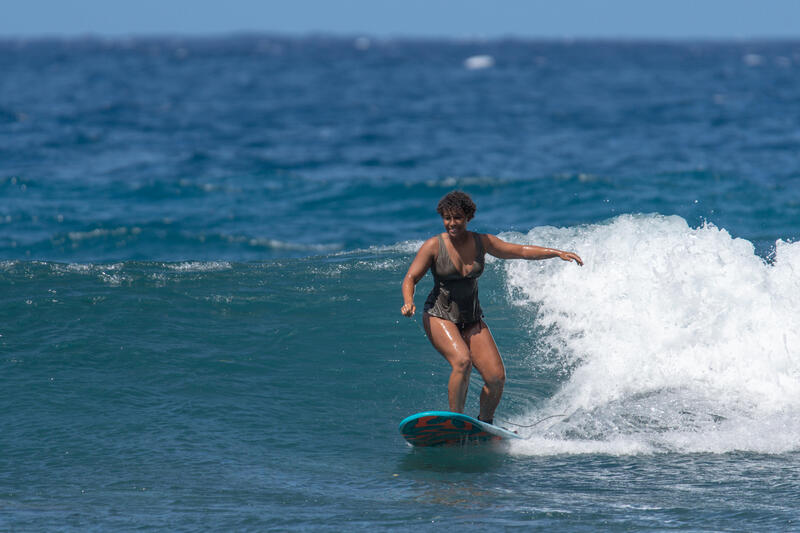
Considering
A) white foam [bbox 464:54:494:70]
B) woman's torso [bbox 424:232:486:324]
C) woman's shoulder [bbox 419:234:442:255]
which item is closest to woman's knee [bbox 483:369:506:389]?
woman's torso [bbox 424:232:486:324]

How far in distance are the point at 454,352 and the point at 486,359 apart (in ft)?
0.95

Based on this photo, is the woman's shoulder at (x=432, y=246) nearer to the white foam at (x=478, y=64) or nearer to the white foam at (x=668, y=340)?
the white foam at (x=668, y=340)

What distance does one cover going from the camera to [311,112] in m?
40.2

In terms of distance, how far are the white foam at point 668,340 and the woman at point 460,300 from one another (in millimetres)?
777

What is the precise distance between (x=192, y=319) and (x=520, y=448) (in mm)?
4397

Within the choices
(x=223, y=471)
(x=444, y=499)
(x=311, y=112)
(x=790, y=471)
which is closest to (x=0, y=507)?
(x=223, y=471)

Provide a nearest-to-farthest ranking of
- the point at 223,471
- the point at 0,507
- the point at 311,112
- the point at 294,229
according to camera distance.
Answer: the point at 0,507 < the point at 223,471 < the point at 294,229 < the point at 311,112

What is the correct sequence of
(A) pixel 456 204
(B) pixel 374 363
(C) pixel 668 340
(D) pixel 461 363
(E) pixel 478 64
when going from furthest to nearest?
(E) pixel 478 64
(B) pixel 374 363
(C) pixel 668 340
(D) pixel 461 363
(A) pixel 456 204

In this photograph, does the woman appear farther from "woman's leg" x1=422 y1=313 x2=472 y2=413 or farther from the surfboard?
the surfboard

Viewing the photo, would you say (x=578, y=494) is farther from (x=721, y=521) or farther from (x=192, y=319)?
(x=192, y=319)

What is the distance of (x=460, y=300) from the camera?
728 cm

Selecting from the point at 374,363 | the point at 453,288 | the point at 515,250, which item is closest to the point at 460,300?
the point at 453,288

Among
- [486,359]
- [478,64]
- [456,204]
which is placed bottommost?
[486,359]

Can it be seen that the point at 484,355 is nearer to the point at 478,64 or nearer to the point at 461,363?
the point at 461,363
